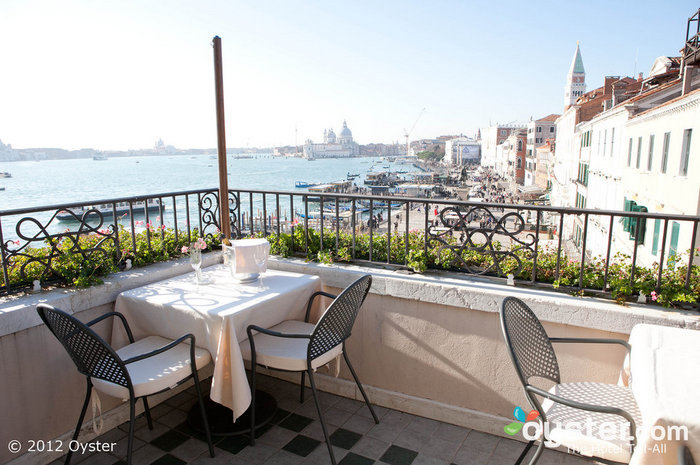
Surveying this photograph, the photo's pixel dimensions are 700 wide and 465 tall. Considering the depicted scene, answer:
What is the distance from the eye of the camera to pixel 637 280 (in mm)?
3158

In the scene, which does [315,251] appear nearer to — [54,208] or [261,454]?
[261,454]

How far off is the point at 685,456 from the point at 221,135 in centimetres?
388

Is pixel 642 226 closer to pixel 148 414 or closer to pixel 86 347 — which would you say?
pixel 148 414

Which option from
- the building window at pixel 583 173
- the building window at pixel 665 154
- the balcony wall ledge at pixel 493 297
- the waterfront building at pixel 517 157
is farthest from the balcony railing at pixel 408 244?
the waterfront building at pixel 517 157

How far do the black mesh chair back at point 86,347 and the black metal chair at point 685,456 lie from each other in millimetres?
2706

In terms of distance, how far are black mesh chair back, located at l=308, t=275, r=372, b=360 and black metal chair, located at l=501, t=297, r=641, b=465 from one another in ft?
3.41

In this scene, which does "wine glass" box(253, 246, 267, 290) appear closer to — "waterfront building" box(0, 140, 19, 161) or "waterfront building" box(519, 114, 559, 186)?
"waterfront building" box(0, 140, 19, 161)

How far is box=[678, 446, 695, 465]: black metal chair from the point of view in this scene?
1548 millimetres

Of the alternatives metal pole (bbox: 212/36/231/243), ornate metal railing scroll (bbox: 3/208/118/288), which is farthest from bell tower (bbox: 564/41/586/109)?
ornate metal railing scroll (bbox: 3/208/118/288)

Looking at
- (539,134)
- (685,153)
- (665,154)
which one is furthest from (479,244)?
(539,134)

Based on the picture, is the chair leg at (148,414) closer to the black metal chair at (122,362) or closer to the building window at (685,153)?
the black metal chair at (122,362)

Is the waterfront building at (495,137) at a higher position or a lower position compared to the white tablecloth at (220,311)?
higher

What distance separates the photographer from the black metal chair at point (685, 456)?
155cm

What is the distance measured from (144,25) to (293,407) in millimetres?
4359
